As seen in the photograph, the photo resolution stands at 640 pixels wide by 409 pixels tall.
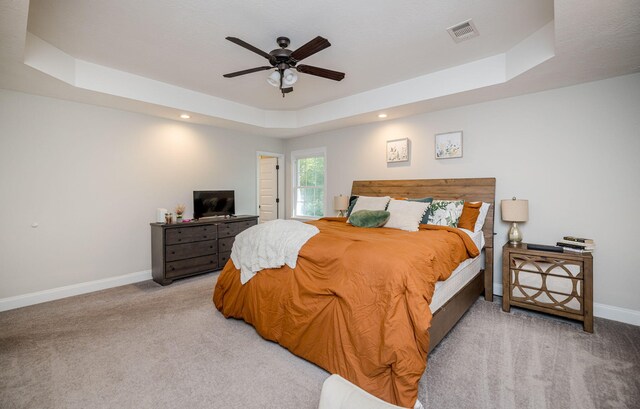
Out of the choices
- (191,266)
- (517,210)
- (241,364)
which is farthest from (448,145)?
(191,266)

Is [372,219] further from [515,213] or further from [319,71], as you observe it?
[319,71]

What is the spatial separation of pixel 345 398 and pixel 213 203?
445cm

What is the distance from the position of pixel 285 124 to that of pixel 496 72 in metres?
3.36

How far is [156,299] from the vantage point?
353 cm

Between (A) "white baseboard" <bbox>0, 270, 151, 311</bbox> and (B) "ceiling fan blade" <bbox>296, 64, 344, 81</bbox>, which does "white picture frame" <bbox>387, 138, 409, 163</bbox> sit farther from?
(A) "white baseboard" <bbox>0, 270, 151, 311</bbox>

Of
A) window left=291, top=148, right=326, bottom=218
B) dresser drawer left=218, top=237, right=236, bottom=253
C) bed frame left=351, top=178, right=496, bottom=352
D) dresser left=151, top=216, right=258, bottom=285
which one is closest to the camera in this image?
bed frame left=351, top=178, right=496, bottom=352

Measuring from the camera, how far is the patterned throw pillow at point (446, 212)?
3453mm

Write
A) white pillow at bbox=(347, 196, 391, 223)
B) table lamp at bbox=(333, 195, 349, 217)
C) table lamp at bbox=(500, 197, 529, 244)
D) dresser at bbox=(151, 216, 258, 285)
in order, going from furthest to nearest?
table lamp at bbox=(333, 195, 349, 217)
dresser at bbox=(151, 216, 258, 285)
white pillow at bbox=(347, 196, 391, 223)
table lamp at bbox=(500, 197, 529, 244)

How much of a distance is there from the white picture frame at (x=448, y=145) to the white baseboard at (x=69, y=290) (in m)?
4.72

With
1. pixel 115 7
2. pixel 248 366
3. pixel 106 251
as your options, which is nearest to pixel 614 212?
pixel 248 366

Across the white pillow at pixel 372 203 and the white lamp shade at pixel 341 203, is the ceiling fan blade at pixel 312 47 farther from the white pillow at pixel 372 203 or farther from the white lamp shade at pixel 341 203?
the white lamp shade at pixel 341 203

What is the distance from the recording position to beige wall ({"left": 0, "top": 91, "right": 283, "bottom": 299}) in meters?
3.31

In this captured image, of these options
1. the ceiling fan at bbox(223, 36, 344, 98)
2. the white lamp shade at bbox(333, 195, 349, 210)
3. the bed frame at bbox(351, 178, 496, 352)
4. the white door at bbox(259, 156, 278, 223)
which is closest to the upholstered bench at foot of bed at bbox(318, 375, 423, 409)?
the bed frame at bbox(351, 178, 496, 352)

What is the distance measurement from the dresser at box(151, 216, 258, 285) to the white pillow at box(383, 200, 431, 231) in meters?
2.73
